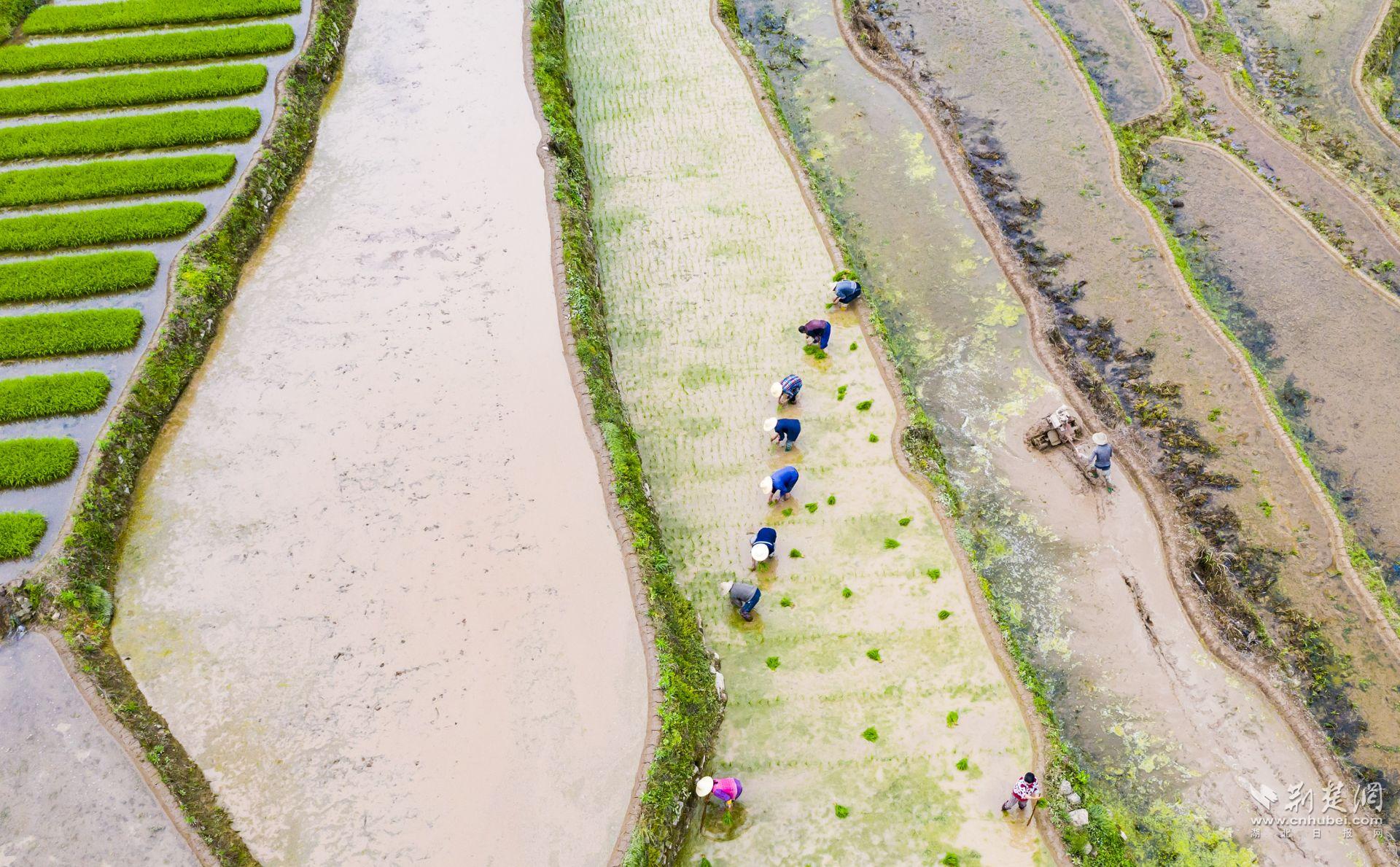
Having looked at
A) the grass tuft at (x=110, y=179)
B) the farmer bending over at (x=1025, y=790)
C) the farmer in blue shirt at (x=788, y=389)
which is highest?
the grass tuft at (x=110, y=179)

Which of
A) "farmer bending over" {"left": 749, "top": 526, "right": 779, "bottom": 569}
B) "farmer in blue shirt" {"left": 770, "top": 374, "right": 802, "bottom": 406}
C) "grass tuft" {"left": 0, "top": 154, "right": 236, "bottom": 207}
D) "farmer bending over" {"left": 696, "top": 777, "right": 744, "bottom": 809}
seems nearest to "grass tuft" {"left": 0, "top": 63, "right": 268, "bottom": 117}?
"grass tuft" {"left": 0, "top": 154, "right": 236, "bottom": 207}

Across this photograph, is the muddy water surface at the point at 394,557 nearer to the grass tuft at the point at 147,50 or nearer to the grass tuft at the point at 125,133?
the grass tuft at the point at 125,133

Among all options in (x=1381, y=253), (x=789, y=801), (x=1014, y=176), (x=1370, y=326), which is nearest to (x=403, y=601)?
(x=789, y=801)

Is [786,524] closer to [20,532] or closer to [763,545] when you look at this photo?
[763,545]

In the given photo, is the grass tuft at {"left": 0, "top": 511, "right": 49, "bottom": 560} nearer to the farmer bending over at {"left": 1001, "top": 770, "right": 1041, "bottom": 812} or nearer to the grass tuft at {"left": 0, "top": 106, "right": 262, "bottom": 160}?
the grass tuft at {"left": 0, "top": 106, "right": 262, "bottom": 160}

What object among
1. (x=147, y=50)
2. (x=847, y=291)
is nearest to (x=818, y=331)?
(x=847, y=291)

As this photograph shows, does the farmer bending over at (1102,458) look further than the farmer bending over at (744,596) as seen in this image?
Yes

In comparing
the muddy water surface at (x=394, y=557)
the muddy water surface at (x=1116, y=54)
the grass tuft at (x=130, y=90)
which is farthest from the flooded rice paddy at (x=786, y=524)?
the muddy water surface at (x=1116, y=54)
